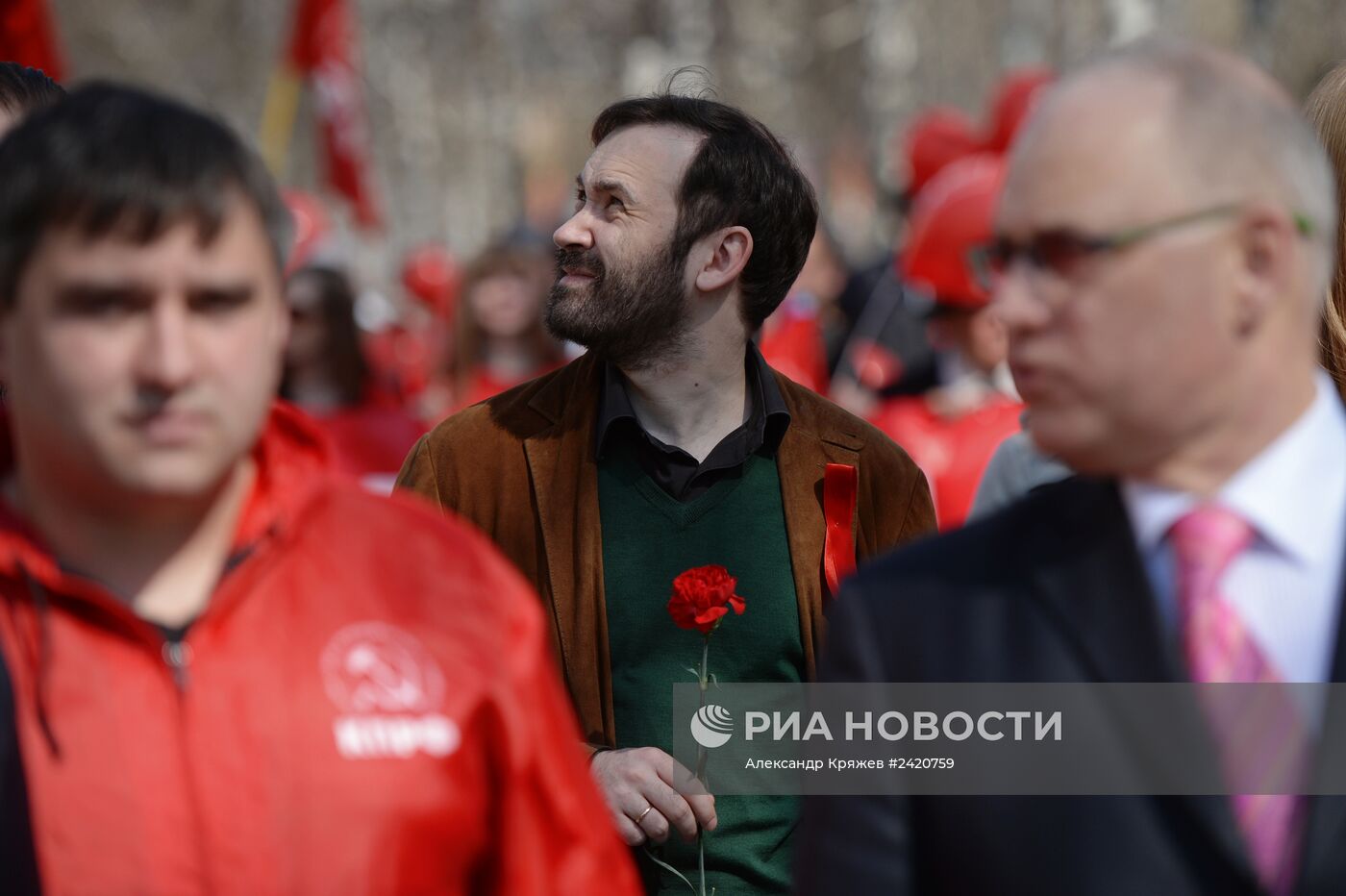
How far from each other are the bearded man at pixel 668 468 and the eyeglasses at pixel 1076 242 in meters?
1.66

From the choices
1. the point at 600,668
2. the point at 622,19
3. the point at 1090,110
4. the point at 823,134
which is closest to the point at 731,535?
the point at 600,668

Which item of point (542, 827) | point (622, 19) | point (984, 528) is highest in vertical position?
point (622, 19)

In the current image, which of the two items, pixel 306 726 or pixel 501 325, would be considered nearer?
pixel 306 726

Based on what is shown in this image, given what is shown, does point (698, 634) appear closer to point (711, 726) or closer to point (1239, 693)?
point (711, 726)

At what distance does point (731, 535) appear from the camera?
3857 millimetres

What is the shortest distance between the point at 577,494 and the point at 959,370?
355 centimetres

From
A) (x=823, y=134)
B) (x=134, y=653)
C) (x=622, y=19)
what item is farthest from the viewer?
(x=622, y=19)

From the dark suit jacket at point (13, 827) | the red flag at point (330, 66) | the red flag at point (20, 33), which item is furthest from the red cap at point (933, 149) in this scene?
the dark suit jacket at point (13, 827)

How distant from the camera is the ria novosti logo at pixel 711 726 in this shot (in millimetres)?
3691

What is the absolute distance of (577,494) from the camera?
12.7 ft

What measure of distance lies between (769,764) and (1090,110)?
76.3 inches

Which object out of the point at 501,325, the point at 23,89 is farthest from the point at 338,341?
the point at 23,89

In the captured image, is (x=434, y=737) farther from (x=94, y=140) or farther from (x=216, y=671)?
(x=94, y=140)

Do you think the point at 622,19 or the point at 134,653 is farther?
the point at 622,19
